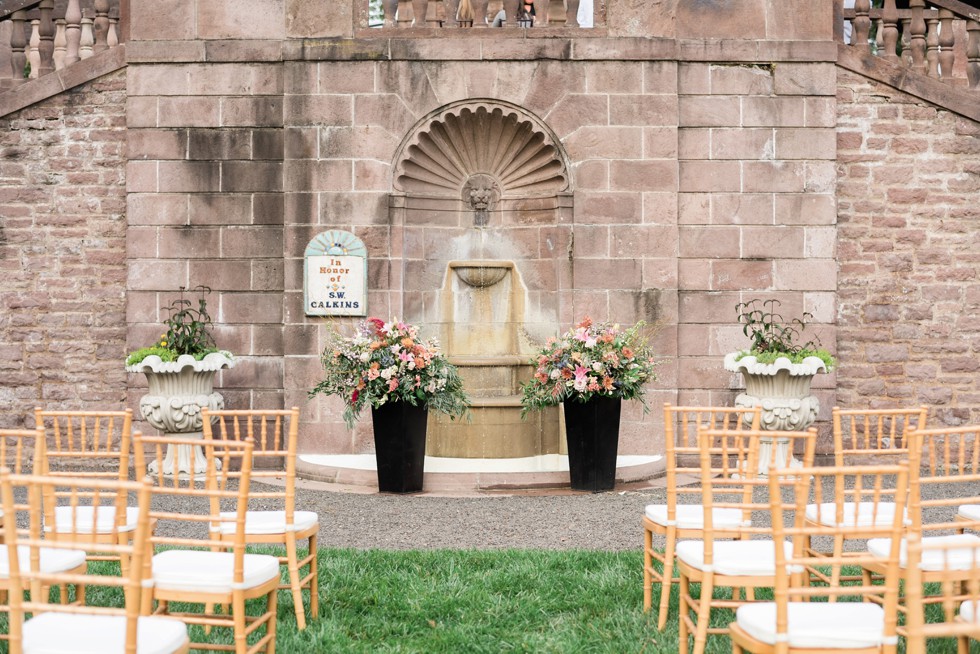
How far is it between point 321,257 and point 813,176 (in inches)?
173

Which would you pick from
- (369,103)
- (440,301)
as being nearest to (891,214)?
(440,301)

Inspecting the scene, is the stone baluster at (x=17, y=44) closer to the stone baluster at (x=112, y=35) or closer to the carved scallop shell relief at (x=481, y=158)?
the stone baluster at (x=112, y=35)

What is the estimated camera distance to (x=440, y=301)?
10031mm

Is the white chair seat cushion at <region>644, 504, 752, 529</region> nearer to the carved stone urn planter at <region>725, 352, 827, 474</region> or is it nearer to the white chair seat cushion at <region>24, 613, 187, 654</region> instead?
the white chair seat cushion at <region>24, 613, 187, 654</region>

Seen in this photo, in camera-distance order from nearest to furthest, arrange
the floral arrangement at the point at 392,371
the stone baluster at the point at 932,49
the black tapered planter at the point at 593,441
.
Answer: the floral arrangement at the point at 392,371
the black tapered planter at the point at 593,441
the stone baluster at the point at 932,49

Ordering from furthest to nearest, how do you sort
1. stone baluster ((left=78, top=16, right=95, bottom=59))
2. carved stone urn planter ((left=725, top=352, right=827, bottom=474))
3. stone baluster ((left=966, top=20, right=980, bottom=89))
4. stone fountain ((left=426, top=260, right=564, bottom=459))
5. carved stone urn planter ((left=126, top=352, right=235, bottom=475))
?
stone baluster ((left=78, top=16, right=95, bottom=59)), stone baluster ((left=966, top=20, right=980, bottom=89)), stone fountain ((left=426, top=260, right=564, bottom=459)), carved stone urn planter ((left=126, top=352, right=235, bottom=475)), carved stone urn planter ((left=725, top=352, right=827, bottom=474))

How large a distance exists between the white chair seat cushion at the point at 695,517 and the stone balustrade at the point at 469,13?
565 cm

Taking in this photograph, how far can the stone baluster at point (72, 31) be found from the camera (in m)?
9.71

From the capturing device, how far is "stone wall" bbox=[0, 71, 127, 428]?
31.8ft

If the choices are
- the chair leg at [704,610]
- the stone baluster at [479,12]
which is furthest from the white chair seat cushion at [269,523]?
the stone baluster at [479,12]

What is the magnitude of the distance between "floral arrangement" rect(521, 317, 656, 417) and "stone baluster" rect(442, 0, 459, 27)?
309cm

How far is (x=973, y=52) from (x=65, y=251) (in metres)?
8.42

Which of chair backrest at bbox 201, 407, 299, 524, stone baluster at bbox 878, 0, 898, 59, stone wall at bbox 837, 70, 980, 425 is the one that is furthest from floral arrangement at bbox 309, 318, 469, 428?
stone baluster at bbox 878, 0, 898, 59

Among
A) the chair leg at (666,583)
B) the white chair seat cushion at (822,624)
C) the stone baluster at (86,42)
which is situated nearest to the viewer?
the white chair seat cushion at (822,624)
